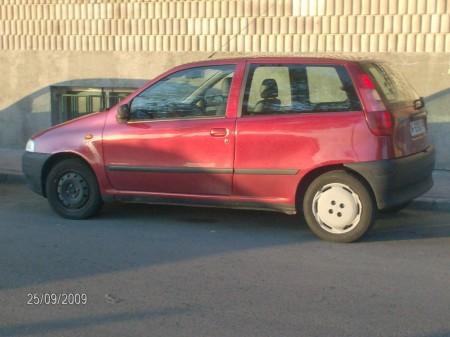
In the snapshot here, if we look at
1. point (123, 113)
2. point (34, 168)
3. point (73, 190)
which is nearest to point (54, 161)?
point (34, 168)

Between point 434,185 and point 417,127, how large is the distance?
235 centimetres

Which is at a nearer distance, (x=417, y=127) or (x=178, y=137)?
(x=417, y=127)

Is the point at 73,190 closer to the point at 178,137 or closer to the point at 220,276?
the point at 178,137

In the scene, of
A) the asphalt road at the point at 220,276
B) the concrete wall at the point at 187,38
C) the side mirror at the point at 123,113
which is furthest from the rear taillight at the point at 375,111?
the concrete wall at the point at 187,38

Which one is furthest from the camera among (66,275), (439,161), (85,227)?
(439,161)

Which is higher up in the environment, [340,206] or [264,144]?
[264,144]

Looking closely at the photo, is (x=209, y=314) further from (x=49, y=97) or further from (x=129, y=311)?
(x=49, y=97)

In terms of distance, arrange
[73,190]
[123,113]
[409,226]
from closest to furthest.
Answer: [123,113] < [409,226] < [73,190]

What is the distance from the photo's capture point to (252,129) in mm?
6176

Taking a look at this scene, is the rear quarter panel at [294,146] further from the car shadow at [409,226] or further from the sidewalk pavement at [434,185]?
the sidewalk pavement at [434,185]

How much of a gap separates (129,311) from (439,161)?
624 centimetres

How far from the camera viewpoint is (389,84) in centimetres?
623

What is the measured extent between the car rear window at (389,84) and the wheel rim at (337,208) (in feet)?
3.02

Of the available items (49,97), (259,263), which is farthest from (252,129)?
(49,97)
